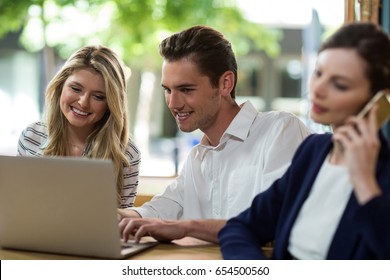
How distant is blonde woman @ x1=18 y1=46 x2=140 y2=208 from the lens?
2631 millimetres

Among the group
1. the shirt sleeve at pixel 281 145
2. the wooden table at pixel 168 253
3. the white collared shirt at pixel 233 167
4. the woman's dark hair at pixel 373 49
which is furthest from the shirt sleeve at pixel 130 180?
the woman's dark hair at pixel 373 49

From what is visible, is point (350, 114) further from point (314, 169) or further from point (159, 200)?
point (159, 200)

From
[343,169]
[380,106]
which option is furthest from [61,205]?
[380,106]

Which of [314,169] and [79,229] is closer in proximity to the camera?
[314,169]

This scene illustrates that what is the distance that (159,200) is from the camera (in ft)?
7.45

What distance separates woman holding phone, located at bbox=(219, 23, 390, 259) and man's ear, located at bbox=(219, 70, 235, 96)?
0.82 m

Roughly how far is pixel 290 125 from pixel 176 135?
10.2 m

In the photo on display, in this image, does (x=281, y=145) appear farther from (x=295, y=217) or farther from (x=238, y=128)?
(x=295, y=217)

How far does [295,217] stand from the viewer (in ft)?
4.76

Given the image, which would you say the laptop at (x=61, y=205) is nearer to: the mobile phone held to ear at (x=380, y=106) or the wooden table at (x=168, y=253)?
the wooden table at (x=168, y=253)

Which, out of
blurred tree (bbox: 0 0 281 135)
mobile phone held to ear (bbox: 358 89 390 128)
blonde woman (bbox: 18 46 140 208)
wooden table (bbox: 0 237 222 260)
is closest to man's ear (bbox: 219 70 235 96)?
blonde woman (bbox: 18 46 140 208)

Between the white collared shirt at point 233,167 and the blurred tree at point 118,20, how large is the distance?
5769 mm

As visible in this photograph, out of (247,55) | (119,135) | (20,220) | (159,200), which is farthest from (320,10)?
(247,55)

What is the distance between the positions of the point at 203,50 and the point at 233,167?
40 cm
